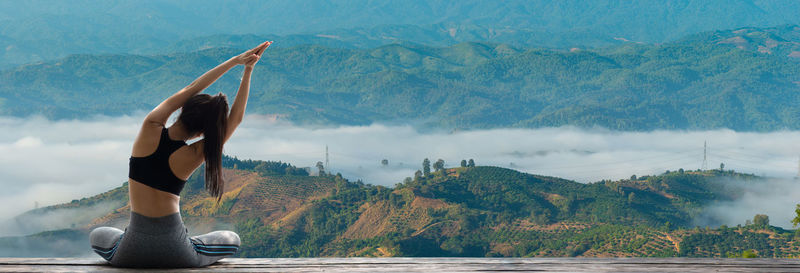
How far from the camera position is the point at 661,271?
4715mm

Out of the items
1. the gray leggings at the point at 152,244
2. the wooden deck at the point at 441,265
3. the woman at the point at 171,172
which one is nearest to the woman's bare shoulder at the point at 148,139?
the woman at the point at 171,172

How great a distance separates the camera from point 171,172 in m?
4.27

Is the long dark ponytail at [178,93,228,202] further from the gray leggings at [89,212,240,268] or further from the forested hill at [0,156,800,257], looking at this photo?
the forested hill at [0,156,800,257]

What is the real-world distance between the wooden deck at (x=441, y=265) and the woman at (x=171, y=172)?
128 millimetres

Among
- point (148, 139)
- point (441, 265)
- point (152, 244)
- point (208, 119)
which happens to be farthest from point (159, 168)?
point (441, 265)

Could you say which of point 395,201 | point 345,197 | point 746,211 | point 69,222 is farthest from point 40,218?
point 746,211

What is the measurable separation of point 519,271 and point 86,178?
203337mm

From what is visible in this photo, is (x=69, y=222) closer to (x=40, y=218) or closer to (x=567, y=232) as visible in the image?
(x=40, y=218)

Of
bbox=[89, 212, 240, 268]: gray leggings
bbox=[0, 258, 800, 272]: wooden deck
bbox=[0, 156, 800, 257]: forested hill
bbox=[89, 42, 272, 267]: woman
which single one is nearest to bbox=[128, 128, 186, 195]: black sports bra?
bbox=[89, 42, 272, 267]: woman

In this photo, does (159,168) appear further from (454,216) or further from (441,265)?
(454,216)

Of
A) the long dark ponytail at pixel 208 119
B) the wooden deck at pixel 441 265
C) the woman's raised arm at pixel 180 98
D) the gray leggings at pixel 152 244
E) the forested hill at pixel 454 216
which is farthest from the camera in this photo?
the forested hill at pixel 454 216

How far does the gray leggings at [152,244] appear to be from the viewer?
444 centimetres

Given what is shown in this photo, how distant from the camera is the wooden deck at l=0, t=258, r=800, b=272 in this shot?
4.66 meters

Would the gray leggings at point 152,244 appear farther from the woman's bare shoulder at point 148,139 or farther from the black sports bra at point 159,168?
the woman's bare shoulder at point 148,139
